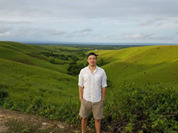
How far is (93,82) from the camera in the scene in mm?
5688

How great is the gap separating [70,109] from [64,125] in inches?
44.7

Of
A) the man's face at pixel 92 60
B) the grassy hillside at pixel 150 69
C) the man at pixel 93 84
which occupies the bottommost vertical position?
the grassy hillside at pixel 150 69

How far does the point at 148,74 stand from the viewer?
3750cm

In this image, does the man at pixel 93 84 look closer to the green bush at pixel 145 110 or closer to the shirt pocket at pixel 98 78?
the shirt pocket at pixel 98 78

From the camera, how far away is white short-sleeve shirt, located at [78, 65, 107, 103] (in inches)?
224

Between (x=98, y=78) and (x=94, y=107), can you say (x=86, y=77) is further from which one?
(x=94, y=107)

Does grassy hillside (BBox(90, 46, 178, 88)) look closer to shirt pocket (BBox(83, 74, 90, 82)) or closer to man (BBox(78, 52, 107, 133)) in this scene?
man (BBox(78, 52, 107, 133))

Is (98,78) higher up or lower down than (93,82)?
higher up

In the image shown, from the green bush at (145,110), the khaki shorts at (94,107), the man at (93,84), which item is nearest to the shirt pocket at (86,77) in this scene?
the man at (93,84)

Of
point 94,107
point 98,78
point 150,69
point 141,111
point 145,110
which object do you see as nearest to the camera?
point 98,78

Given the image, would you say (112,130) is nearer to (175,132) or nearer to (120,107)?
(120,107)

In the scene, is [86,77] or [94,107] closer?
[86,77]

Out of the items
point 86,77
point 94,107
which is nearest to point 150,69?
point 94,107

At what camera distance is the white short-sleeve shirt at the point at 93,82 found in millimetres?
5684
